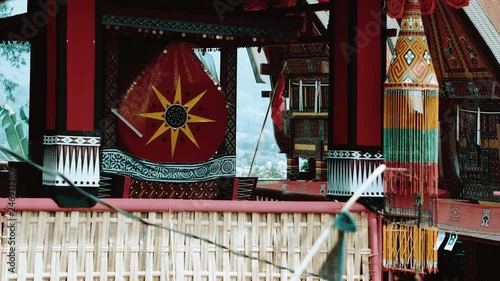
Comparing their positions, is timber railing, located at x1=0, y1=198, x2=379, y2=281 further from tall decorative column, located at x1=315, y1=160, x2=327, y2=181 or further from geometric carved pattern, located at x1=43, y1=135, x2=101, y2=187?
tall decorative column, located at x1=315, y1=160, x2=327, y2=181

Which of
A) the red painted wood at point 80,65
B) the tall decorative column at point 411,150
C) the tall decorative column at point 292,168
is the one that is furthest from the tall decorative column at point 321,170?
the red painted wood at point 80,65

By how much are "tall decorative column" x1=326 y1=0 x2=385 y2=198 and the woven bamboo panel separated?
58 cm

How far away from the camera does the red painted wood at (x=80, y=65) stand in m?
7.04

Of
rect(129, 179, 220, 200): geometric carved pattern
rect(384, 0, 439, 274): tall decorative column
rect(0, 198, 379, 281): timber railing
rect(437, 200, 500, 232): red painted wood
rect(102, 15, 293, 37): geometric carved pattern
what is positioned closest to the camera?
rect(0, 198, 379, 281): timber railing

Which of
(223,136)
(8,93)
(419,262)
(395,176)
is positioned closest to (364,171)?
(395,176)

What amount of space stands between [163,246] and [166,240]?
0.14 ft

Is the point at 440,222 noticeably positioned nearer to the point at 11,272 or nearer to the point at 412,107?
the point at 412,107

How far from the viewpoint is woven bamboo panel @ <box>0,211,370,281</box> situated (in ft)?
21.9

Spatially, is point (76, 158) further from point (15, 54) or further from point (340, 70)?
point (15, 54)

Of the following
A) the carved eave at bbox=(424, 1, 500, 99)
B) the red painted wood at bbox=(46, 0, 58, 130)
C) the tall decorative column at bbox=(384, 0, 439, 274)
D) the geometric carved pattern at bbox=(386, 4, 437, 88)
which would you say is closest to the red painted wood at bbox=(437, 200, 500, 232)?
the carved eave at bbox=(424, 1, 500, 99)

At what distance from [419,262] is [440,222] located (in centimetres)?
458

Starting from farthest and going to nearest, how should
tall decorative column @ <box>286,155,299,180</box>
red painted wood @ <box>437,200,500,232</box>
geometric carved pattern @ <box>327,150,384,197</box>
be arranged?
tall decorative column @ <box>286,155,299,180</box>
red painted wood @ <box>437,200,500,232</box>
geometric carved pattern @ <box>327,150,384,197</box>

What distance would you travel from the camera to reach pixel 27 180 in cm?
943

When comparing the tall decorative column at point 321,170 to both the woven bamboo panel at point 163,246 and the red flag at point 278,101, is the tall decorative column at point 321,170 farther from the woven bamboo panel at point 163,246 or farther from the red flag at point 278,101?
the woven bamboo panel at point 163,246
